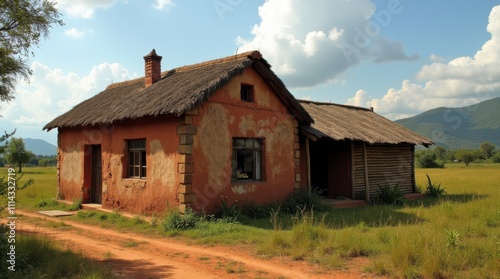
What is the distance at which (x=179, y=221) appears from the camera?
31.0 ft

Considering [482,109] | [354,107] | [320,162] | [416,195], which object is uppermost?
[482,109]

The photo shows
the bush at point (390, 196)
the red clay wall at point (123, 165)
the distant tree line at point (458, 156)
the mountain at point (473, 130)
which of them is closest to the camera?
the red clay wall at point (123, 165)

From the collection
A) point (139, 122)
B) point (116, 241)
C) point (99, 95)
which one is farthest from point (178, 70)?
point (116, 241)

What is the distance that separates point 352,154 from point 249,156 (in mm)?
4787

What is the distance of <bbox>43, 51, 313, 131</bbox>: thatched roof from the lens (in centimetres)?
1005

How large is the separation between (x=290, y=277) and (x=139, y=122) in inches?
288

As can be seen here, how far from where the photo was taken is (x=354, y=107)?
20953mm

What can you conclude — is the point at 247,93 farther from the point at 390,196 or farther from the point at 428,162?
the point at 428,162

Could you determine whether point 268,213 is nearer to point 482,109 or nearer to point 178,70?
point 178,70

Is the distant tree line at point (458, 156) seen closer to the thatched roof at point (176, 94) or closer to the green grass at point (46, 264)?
the thatched roof at point (176, 94)

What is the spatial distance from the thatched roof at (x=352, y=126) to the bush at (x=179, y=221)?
5.42 m

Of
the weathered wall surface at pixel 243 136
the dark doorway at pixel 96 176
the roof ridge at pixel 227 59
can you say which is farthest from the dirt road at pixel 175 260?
the roof ridge at pixel 227 59

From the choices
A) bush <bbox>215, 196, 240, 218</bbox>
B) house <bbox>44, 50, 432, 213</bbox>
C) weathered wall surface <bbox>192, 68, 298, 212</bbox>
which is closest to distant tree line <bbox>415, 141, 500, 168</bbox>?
house <bbox>44, 50, 432, 213</bbox>

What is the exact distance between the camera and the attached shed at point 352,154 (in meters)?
14.3
